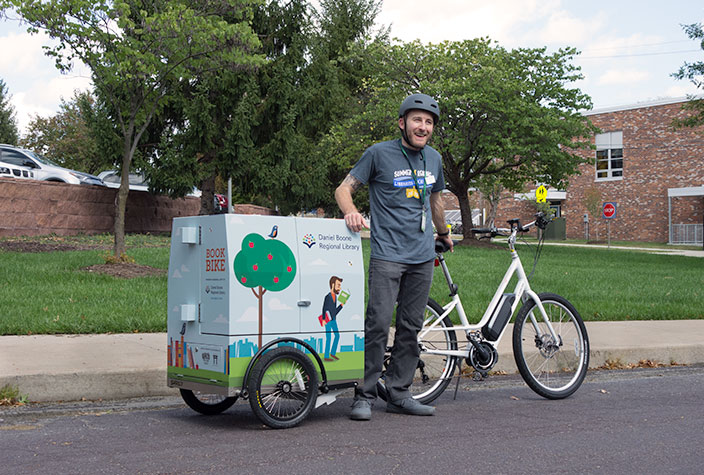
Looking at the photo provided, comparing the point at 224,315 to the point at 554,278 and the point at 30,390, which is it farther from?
the point at 554,278

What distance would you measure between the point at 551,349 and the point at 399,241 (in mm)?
1753

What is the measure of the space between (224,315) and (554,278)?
12.0 metres

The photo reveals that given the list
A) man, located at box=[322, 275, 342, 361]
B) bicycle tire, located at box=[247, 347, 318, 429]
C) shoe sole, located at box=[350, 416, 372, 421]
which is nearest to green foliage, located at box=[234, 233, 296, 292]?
man, located at box=[322, 275, 342, 361]

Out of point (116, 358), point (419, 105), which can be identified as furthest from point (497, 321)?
point (116, 358)

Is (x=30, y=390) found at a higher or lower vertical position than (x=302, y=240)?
lower

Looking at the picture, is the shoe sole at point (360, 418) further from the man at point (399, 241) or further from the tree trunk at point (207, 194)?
the tree trunk at point (207, 194)

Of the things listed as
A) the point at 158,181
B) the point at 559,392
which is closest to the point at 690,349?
the point at 559,392

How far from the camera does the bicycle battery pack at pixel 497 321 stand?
5832 mm

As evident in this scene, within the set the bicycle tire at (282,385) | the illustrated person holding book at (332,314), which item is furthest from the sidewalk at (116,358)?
the bicycle tire at (282,385)

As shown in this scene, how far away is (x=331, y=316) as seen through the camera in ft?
16.7

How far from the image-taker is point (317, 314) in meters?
5.02

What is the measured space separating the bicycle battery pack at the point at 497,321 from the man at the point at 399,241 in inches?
28.4

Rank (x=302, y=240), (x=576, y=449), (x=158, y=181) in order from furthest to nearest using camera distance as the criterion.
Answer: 1. (x=158, y=181)
2. (x=302, y=240)
3. (x=576, y=449)

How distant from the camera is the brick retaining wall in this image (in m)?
20.4
